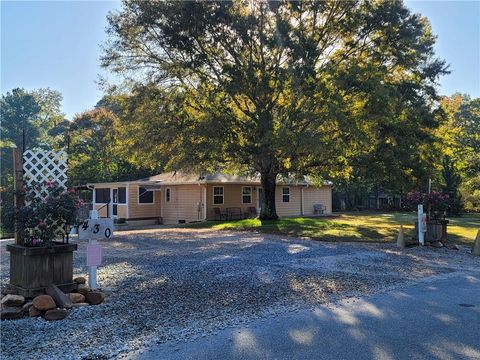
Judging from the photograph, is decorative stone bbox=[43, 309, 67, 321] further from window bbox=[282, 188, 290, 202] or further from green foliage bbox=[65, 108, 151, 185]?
green foliage bbox=[65, 108, 151, 185]

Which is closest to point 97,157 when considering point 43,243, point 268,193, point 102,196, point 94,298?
point 102,196

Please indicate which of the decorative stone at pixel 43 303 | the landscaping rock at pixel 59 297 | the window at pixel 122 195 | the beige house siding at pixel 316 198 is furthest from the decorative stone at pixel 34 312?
the beige house siding at pixel 316 198

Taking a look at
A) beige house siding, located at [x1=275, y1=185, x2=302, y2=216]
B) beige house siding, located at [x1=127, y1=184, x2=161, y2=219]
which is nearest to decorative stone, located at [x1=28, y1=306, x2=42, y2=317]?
beige house siding, located at [x1=127, y1=184, x2=161, y2=219]

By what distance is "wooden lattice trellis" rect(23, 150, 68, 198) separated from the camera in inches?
251

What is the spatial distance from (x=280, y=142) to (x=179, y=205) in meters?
12.5

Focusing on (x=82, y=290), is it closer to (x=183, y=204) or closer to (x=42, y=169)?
(x=42, y=169)

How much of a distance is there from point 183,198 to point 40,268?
2139 centimetres

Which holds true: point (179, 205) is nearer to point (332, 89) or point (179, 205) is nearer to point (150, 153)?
point (150, 153)

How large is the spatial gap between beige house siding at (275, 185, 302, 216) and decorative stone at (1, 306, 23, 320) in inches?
989

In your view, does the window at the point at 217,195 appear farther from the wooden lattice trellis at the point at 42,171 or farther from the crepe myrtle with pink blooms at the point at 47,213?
the crepe myrtle with pink blooms at the point at 47,213

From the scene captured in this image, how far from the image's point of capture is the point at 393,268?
959cm

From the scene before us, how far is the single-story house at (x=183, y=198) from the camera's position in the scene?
26.1 m

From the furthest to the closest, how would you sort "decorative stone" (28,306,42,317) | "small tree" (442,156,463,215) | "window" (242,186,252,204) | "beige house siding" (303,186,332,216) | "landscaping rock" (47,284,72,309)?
"small tree" (442,156,463,215) → "beige house siding" (303,186,332,216) → "window" (242,186,252,204) → "landscaping rock" (47,284,72,309) → "decorative stone" (28,306,42,317)

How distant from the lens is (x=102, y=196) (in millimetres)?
30422
